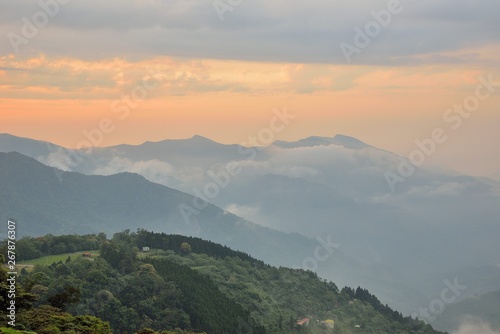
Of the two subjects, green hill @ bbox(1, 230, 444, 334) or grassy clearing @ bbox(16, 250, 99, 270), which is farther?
grassy clearing @ bbox(16, 250, 99, 270)

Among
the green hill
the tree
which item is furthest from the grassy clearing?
the tree

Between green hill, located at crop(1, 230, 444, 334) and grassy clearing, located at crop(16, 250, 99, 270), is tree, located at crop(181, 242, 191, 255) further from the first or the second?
grassy clearing, located at crop(16, 250, 99, 270)

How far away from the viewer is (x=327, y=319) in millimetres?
166875

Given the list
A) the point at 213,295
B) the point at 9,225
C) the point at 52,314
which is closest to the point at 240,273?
the point at 213,295

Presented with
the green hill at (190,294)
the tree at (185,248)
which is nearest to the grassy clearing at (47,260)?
the green hill at (190,294)

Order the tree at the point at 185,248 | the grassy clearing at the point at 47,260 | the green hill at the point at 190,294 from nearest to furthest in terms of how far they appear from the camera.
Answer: the green hill at the point at 190,294 → the grassy clearing at the point at 47,260 → the tree at the point at 185,248

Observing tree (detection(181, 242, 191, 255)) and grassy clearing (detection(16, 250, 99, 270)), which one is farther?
tree (detection(181, 242, 191, 255))

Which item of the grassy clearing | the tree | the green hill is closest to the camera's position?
the green hill

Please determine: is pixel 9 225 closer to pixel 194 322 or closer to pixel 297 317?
pixel 194 322

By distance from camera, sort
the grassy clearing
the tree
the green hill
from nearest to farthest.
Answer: the green hill
the grassy clearing
the tree

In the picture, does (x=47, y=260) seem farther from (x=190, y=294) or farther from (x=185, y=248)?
(x=185, y=248)

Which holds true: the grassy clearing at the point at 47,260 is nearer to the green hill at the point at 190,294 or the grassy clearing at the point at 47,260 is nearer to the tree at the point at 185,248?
the green hill at the point at 190,294

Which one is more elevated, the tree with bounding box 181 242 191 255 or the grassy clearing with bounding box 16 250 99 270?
the tree with bounding box 181 242 191 255

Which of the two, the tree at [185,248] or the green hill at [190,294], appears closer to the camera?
the green hill at [190,294]
